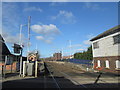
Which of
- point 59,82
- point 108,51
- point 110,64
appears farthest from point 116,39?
point 59,82

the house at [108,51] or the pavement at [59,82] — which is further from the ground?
the house at [108,51]

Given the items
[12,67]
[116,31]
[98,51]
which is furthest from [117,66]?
[12,67]

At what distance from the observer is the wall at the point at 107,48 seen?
79.0 feet

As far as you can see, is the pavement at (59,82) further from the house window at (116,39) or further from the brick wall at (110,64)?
the house window at (116,39)

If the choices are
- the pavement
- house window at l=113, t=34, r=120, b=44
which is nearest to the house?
house window at l=113, t=34, r=120, b=44

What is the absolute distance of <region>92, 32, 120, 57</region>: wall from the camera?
24094 mm

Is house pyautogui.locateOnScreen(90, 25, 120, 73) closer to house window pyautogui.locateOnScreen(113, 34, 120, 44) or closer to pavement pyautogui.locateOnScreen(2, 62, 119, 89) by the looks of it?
house window pyautogui.locateOnScreen(113, 34, 120, 44)

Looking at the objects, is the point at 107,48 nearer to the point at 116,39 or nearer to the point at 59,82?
the point at 116,39

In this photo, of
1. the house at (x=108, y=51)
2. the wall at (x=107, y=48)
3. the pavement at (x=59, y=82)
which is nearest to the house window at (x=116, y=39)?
the house at (x=108, y=51)

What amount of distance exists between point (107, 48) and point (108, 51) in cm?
68

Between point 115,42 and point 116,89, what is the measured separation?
1499 centimetres

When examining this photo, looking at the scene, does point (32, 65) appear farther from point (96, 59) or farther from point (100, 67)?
point (96, 59)

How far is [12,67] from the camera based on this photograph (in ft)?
83.7

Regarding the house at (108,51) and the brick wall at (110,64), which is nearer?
the house at (108,51)
